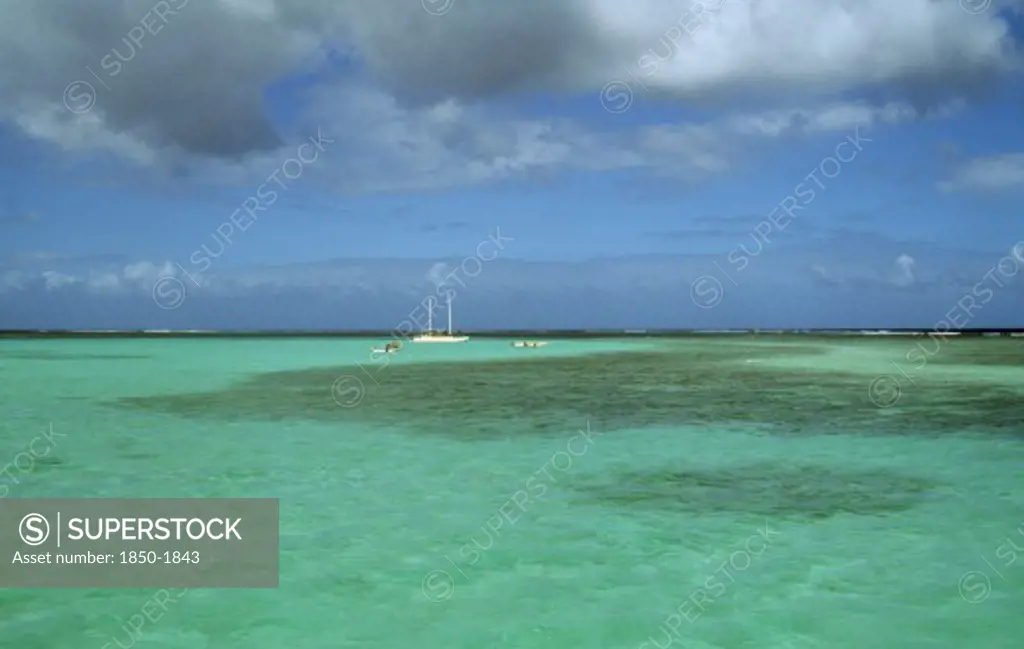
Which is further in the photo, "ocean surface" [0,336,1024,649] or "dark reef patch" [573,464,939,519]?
"dark reef patch" [573,464,939,519]

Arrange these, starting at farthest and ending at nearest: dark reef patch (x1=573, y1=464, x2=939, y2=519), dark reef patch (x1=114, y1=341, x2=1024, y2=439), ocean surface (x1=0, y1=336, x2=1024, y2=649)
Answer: dark reef patch (x1=114, y1=341, x2=1024, y2=439), dark reef patch (x1=573, y1=464, x2=939, y2=519), ocean surface (x1=0, y1=336, x2=1024, y2=649)

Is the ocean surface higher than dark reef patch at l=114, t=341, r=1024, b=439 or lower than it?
lower

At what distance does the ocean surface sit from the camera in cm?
841

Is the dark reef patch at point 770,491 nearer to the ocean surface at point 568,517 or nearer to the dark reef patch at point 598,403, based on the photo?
the ocean surface at point 568,517

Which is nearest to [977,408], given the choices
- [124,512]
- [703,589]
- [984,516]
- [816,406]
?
[816,406]

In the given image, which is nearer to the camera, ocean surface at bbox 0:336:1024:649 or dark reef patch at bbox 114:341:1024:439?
ocean surface at bbox 0:336:1024:649

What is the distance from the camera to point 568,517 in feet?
40.7

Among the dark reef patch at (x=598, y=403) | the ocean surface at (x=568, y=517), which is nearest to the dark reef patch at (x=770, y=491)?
the ocean surface at (x=568, y=517)

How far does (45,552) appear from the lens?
10.5 meters

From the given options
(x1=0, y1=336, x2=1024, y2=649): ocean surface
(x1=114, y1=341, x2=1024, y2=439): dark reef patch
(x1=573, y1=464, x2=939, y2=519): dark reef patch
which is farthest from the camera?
(x1=114, y1=341, x2=1024, y2=439): dark reef patch

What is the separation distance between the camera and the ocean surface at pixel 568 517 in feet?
27.6

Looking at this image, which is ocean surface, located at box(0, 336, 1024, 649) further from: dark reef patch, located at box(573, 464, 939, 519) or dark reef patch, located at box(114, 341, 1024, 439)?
dark reef patch, located at box(114, 341, 1024, 439)

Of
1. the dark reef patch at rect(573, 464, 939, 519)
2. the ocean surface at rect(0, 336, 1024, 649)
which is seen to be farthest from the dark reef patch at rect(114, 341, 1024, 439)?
the dark reef patch at rect(573, 464, 939, 519)

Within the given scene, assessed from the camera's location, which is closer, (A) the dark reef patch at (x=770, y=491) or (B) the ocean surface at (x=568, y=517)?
(B) the ocean surface at (x=568, y=517)
